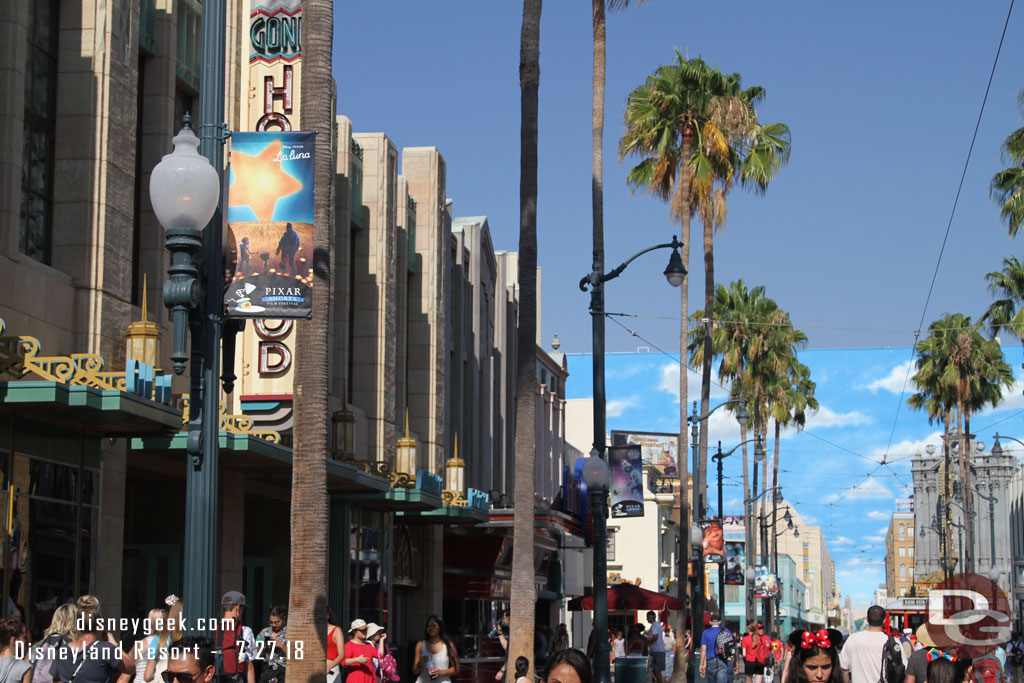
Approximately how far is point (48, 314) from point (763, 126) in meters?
28.3

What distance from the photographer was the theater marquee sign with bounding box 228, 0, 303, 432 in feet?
76.0

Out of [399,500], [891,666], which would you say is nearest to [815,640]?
[891,666]

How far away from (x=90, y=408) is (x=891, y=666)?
356 inches

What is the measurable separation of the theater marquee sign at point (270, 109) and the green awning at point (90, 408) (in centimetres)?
600

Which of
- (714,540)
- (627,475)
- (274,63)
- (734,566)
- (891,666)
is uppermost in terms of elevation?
(274,63)

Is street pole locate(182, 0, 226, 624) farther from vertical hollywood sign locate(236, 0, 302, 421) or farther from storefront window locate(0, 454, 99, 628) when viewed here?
vertical hollywood sign locate(236, 0, 302, 421)

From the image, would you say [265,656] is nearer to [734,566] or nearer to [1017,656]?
[1017,656]

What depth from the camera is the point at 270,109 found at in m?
23.3

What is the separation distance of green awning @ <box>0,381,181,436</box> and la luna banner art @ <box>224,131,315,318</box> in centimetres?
496

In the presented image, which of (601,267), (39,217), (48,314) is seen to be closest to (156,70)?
(39,217)

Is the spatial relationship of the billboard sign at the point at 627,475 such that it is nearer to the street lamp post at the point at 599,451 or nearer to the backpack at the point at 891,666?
the street lamp post at the point at 599,451

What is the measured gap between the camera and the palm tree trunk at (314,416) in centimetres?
1169

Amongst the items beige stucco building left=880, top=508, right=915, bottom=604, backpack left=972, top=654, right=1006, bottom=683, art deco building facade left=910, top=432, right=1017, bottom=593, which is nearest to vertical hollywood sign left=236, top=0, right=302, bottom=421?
backpack left=972, top=654, right=1006, bottom=683

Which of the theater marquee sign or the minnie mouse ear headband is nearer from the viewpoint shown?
the minnie mouse ear headband
